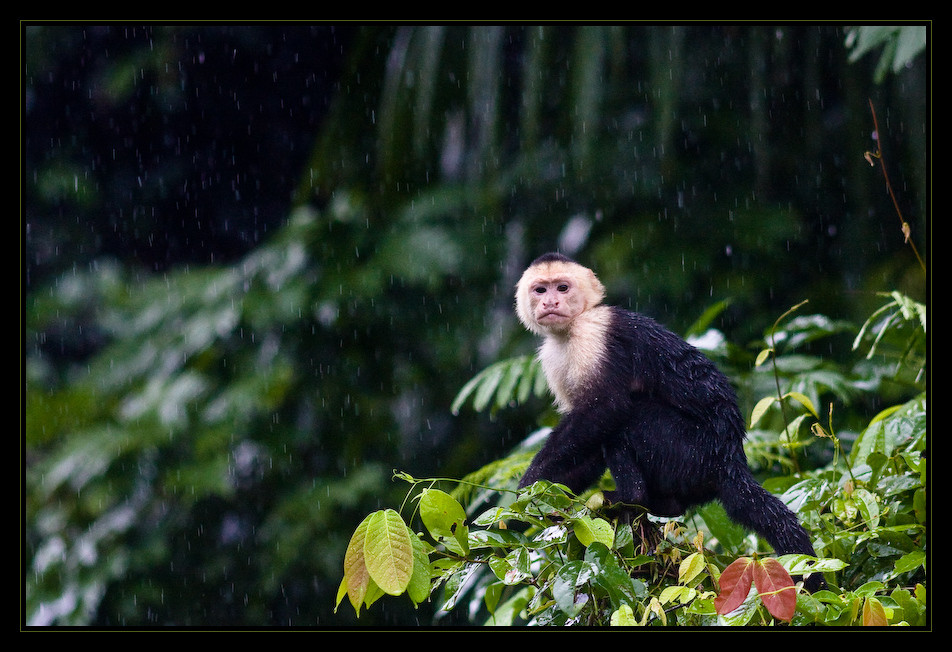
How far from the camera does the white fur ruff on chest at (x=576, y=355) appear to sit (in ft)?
9.73

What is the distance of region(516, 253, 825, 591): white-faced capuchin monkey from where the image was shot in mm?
2826

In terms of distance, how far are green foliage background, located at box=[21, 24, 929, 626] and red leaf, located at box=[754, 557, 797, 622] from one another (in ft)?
12.9

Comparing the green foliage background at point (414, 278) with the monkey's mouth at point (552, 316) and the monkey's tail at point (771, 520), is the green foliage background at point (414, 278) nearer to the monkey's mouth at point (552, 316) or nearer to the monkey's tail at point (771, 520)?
the monkey's mouth at point (552, 316)

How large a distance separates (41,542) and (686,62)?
5.77m

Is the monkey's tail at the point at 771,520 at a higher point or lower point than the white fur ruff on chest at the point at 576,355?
lower

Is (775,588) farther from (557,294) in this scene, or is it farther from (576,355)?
(557,294)

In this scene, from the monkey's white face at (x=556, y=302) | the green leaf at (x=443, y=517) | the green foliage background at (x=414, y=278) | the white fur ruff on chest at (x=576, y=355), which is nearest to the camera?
the green leaf at (x=443, y=517)

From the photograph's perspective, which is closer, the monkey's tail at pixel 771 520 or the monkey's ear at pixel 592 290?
the monkey's tail at pixel 771 520

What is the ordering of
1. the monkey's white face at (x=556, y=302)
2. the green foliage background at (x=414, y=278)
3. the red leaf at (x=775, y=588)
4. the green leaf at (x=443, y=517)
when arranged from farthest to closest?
the green foliage background at (x=414, y=278), the monkey's white face at (x=556, y=302), the green leaf at (x=443, y=517), the red leaf at (x=775, y=588)

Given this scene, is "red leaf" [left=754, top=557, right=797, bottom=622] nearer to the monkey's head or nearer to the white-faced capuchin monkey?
the white-faced capuchin monkey

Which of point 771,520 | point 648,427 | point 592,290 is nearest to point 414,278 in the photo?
point 592,290

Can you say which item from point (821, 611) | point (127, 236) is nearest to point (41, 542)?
point (127, 236)

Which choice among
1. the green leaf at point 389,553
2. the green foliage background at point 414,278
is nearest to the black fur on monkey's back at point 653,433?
the green leaf at point 389,553

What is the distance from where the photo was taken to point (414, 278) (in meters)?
6.37
